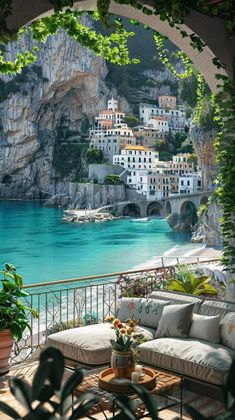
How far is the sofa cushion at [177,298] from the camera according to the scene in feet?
13.1

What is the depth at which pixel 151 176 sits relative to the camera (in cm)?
6081

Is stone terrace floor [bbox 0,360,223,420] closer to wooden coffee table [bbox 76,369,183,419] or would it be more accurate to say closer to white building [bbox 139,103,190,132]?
wooden coffee table [bbox 76,369,183,419]

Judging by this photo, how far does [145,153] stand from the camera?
65.4 m

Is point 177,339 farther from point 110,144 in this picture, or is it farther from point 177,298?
point 110,144

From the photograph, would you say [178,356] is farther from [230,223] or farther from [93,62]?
[93,62]

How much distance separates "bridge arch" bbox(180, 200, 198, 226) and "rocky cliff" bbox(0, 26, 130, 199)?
18.6 metres

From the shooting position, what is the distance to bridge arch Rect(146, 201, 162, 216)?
199ft

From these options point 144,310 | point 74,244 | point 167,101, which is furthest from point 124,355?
point 167,101

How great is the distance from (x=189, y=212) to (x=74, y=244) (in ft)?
42.2

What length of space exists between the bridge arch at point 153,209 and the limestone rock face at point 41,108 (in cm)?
1342

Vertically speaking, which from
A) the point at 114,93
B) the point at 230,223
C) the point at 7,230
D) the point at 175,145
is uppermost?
the point at 114,93

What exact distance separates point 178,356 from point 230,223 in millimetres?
925

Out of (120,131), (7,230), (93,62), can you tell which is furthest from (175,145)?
(7,230)

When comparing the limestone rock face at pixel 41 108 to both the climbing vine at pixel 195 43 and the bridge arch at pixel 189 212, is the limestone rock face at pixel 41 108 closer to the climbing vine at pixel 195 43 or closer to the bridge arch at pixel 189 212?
the bridge arch at pixel 189 212
